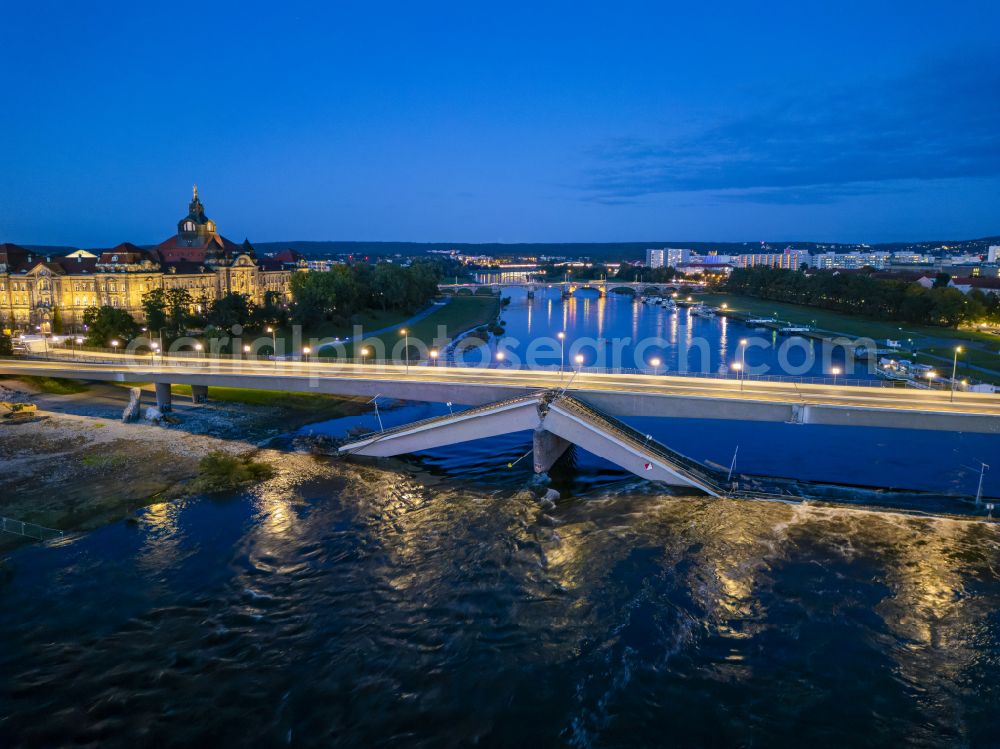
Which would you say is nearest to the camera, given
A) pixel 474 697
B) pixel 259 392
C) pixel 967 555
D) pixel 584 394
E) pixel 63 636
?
pixel 474 697

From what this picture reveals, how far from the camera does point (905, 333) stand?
92.4 meters

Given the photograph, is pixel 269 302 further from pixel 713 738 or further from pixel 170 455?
pixel 713 738

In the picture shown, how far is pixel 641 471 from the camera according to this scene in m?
32.1

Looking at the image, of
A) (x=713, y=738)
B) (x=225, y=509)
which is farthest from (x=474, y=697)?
(x=225, y=509)

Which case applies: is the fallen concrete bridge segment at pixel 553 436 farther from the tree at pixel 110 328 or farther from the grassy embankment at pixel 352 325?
the grassy embankment at pixel 352 325

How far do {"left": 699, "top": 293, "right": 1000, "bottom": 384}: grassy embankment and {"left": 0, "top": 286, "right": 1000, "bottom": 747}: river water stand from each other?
4748cm

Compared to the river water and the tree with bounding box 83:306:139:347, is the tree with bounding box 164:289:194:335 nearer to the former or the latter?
the tree with bounding box 83:306:139:347

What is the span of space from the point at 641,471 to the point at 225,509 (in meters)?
19.5

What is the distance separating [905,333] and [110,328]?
100131mm

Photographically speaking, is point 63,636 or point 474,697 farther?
point 63,636

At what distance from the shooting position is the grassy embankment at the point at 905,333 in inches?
2749

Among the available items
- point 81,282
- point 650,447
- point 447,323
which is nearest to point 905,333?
point 447,323

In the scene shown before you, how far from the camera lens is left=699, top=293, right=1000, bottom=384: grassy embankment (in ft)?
229

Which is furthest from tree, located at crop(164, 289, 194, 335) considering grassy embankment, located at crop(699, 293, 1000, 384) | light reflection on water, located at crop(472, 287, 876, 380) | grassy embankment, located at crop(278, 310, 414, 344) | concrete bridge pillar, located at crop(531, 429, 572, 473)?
grassy embankment, located at crop(699, 293, 1000, 384)
